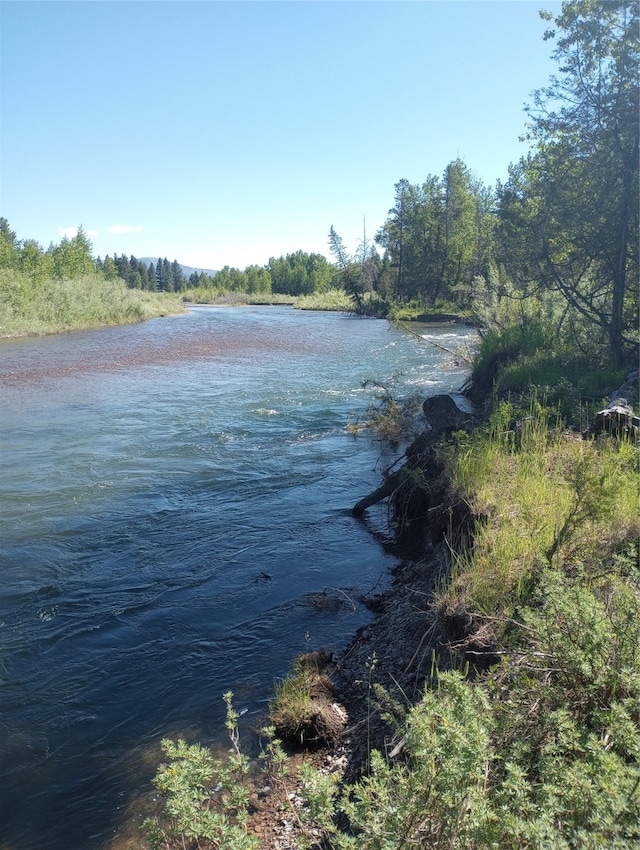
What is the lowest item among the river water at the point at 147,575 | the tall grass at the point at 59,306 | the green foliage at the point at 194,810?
the river water at the point at 147,575

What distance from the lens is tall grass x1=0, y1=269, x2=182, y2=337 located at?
1542 inches

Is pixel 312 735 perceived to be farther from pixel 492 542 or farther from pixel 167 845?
pixel 492 542

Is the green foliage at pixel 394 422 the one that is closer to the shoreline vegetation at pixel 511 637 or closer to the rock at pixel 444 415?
the shoreline vegetation at pixel 511 637

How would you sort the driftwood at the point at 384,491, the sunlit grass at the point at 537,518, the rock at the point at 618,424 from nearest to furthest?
the sunlit grass at the point at 537,518, the rock at the point at 618,424, the driftwood at the point at 384,491

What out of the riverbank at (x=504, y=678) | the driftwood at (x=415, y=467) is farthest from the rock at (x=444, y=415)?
the riverbank at (x=504, y=678)

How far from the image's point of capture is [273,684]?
5.12 m

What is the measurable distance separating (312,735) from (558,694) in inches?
81.6

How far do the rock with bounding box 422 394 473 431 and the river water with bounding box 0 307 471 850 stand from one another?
4.99ft

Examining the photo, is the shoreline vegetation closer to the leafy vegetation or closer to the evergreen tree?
the evergreen tree

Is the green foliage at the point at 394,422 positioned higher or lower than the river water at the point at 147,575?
higher

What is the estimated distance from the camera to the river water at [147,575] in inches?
178

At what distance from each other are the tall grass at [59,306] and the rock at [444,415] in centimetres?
3458

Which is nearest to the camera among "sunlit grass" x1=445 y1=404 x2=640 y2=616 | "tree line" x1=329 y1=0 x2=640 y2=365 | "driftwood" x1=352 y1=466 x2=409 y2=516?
"sunlit grass" x1=445 y1=404 x2=640 y2=616

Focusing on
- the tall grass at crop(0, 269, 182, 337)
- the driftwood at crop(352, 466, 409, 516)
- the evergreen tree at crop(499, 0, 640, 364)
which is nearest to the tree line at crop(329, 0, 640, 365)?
the evergreen tree at crop(499, 0, 640, 364)
